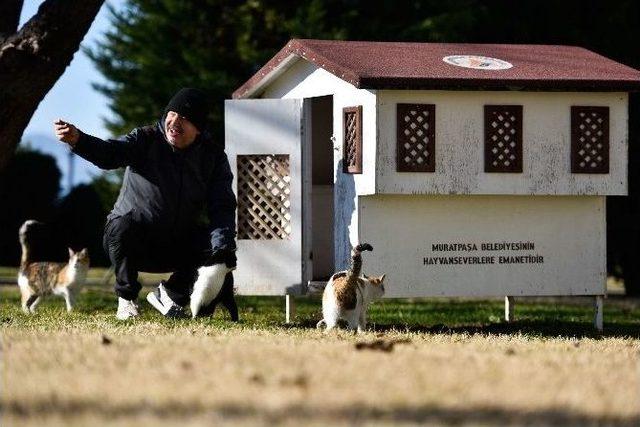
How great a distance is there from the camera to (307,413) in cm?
484

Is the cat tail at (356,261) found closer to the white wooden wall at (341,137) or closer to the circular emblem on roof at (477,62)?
the white wooden wall at (341,137)

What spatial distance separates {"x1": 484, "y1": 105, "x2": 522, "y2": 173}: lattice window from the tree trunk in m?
3.73

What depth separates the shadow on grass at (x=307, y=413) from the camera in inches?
186

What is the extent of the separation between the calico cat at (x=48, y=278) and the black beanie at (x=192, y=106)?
3.65 meters

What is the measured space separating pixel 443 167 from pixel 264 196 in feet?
6.06

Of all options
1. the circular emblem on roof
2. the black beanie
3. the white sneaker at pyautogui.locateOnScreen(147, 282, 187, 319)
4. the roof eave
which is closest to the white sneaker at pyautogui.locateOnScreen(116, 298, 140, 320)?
the white sneaker at pyautogui.locateOnScreen(147, 282, 187, 319)

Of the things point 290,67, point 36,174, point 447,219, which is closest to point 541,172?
point 447,219

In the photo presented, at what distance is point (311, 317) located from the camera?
12453 millimetres

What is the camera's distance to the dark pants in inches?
395

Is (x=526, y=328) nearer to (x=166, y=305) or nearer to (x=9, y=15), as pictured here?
(x=166, y=305)

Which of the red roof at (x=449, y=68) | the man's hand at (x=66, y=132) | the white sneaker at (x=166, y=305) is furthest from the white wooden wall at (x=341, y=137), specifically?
the man's hand at (x=66, y=132)

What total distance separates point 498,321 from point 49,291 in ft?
15.5

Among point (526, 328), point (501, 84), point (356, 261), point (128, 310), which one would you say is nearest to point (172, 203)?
point (128, 310)

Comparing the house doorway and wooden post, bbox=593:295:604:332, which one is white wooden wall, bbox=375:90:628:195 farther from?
the house doorway
